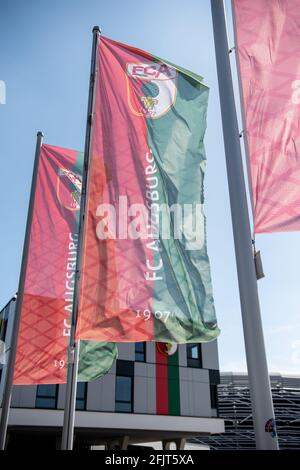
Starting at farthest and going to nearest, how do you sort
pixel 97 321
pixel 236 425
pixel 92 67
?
pixel 236 425 < pixel 92 67 < pixel 97 321

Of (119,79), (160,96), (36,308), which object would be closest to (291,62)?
(160,96)

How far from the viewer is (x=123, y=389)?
27.9 meters

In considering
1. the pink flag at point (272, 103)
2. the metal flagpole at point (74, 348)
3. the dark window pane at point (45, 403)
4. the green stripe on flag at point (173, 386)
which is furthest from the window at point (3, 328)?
the pink flag at point (272, 103)

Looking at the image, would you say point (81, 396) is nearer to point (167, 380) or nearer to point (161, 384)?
point (161, 384)

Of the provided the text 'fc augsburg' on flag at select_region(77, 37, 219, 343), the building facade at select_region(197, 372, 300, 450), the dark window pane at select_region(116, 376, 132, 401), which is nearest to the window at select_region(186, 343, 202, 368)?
the dark window pane at select_region(116, 376, 132, 401)

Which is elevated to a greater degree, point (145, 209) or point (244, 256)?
point (145, 209)

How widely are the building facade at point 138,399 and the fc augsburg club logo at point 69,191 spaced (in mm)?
17954

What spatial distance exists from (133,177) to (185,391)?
2479cm

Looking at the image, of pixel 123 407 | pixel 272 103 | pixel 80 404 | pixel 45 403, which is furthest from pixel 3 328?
pixel 272 103

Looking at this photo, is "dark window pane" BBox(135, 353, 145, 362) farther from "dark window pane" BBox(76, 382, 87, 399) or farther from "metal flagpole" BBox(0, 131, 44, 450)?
"metal flagpole" BBox(0, 131, 44, 450)

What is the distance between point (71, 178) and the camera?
10.6m

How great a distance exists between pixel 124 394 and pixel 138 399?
3.13 ft

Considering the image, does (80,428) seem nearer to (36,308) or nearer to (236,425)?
(36,308)
